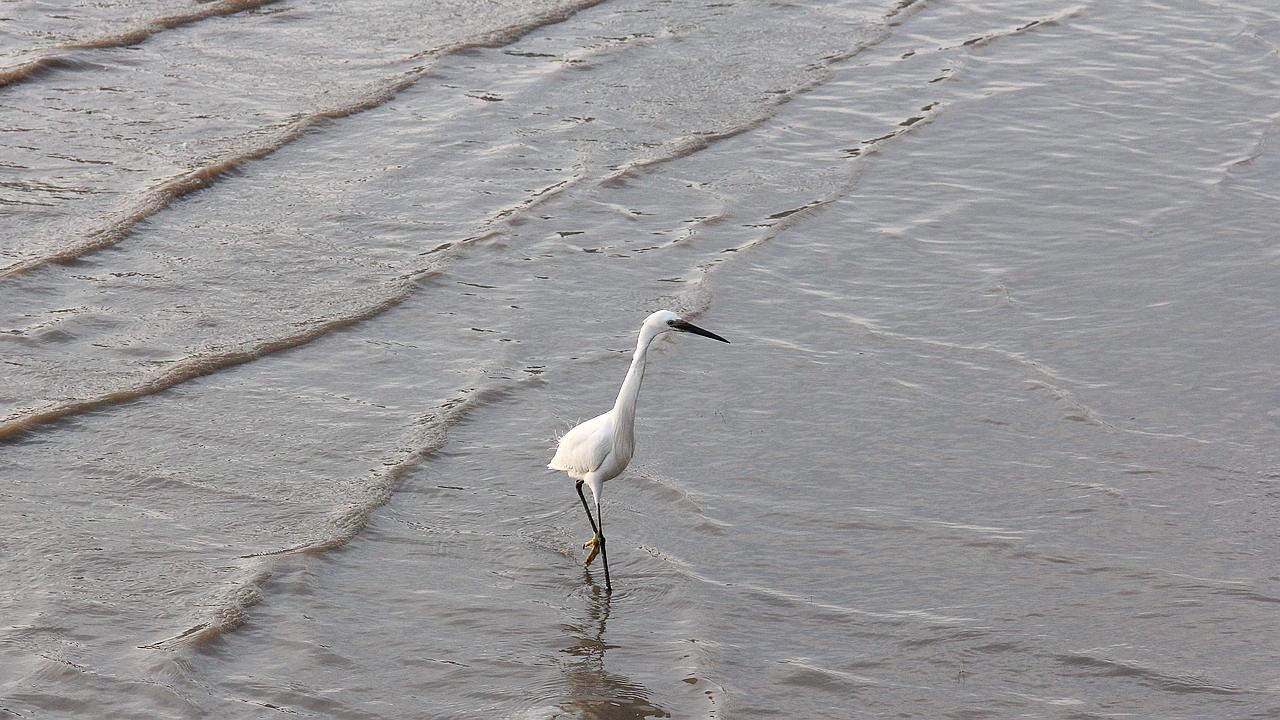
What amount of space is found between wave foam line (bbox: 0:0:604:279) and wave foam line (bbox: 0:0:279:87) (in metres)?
2.25

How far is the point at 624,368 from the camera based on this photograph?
7.47m

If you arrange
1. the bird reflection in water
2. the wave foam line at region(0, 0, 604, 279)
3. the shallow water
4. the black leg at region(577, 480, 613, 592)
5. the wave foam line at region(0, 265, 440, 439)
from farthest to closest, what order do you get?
the wave foam line at region(0, 0, 604, 279)
the wave foam line at region(0, 265, 440, 439)
the black leg at region(577, 480, 613, 592)
the shallow water
the bird reflection in water

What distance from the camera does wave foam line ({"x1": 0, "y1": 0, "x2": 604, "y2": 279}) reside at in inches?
330

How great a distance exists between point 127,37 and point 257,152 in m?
2.88

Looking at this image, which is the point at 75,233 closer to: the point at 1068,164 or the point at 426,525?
the point at 426,525

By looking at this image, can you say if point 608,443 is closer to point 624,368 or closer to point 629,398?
point 629,398

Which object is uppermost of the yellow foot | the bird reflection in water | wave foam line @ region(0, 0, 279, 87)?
wave foam line @ region(0, 0, 279, 87)

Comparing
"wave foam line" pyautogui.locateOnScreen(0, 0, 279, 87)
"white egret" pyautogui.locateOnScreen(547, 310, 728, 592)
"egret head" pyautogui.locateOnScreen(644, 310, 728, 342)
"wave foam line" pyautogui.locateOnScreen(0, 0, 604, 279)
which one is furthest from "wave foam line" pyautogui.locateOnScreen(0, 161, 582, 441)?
"wave foam line" pyautogui.locateOnScreen(0, 0, 279, 87)

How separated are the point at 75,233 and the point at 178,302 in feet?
3.84

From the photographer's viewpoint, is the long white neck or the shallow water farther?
the long white neck

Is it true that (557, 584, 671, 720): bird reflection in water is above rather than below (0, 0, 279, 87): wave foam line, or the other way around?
below

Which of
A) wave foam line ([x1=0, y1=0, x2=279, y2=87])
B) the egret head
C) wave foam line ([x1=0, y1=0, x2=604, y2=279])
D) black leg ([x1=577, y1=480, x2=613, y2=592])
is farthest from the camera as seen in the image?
wave foam line ([x1=0, y1=0, x2=279, y2=87])

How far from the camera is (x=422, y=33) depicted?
1259 centimetres

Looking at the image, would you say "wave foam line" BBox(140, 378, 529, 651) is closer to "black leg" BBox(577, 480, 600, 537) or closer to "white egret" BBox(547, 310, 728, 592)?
"black leg" BBox(577, 480, 600, 537)
